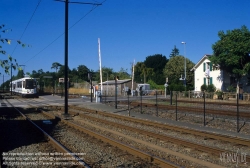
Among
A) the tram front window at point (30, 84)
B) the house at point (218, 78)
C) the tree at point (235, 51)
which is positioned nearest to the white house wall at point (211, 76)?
the house at point (218, 78)

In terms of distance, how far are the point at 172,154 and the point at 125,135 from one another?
13.5 feet

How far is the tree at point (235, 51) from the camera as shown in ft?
142

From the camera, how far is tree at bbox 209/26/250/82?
4328cm

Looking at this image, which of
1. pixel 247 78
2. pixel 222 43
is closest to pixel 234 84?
pixel 247 78

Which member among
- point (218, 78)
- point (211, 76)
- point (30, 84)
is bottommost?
point (30, 84)

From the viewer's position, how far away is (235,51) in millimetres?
43531

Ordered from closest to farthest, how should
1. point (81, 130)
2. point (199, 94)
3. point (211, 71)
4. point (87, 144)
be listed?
1. point (87, 144)
2. point (81, 130)
3. point (199, 94)
4. point (211, 71)

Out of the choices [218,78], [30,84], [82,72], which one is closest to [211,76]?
[218,78]

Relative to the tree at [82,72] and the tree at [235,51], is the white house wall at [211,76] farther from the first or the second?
the tree at [82,72]

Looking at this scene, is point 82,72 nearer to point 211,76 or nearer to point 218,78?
point 211,76

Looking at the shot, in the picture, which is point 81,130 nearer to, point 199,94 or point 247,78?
point 199,94

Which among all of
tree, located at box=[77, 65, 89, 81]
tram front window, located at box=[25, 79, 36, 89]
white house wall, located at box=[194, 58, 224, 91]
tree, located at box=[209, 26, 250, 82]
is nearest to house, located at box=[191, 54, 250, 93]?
white house wall, located at box=[194, 58, 224, 91]

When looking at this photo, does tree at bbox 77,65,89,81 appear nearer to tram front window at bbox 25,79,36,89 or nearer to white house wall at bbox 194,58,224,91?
tram front window at bbox 25,79,36,89

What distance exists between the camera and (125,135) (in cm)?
1329
